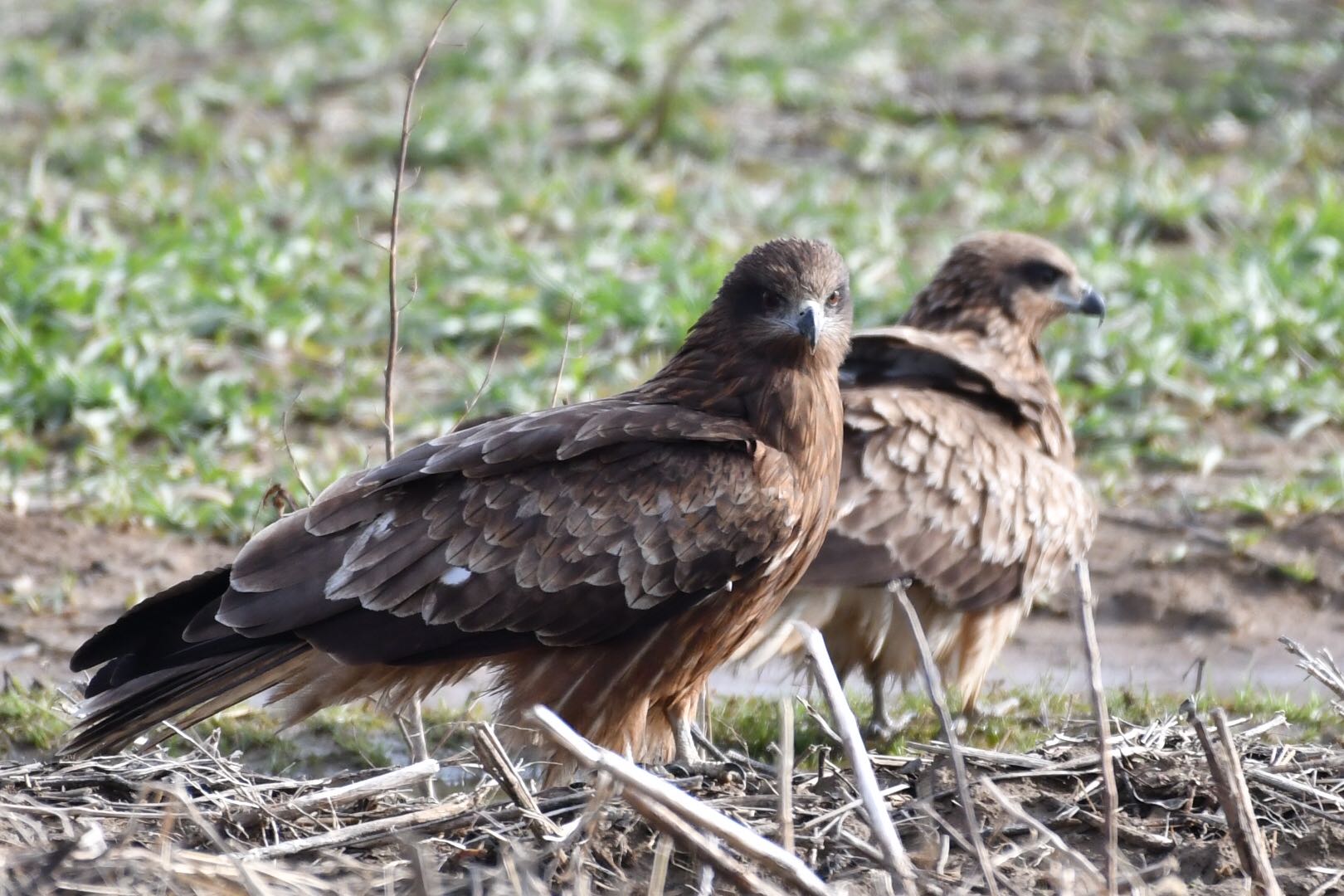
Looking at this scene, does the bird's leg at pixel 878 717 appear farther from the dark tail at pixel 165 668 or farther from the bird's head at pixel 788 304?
the dark tail at pixel 165 668

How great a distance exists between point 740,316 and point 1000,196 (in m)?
6.05

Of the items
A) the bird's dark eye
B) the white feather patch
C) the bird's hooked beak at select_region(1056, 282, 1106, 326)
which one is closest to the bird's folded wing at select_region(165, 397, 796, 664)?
the white feather patch

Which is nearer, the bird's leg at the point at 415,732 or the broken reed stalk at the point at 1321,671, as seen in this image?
the broken reed stalk at the point at 1321,671

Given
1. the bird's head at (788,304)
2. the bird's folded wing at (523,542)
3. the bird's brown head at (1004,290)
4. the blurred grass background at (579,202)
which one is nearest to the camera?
the bird's folded wing at (523,542)

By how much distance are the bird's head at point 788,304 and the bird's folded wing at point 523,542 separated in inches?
12.5

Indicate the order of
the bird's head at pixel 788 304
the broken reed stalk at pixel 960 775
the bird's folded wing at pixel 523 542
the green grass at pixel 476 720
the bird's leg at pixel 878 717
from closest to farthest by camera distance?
the broken reed stalk at pixel 960 775, the bird's folded wing at pixel 523 542, the bird's head at pixel 788 304, the green grass at pixel 476 720, the bird's leg at pixel 878 717

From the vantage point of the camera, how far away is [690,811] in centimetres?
396

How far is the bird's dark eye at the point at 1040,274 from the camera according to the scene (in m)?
7.77

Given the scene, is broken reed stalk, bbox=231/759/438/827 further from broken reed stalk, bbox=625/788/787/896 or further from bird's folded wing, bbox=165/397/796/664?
broken reed stalk, bbox=625/788/787/896

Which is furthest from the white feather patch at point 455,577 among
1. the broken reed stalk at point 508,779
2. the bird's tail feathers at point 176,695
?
the broken reed stalk at point 508,779

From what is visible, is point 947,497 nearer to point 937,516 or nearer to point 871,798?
point 937,516

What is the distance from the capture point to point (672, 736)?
225 inches

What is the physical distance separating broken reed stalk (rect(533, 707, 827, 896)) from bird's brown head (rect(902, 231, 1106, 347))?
13.5 ft

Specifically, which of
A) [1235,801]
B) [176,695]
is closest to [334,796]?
[176,695]
